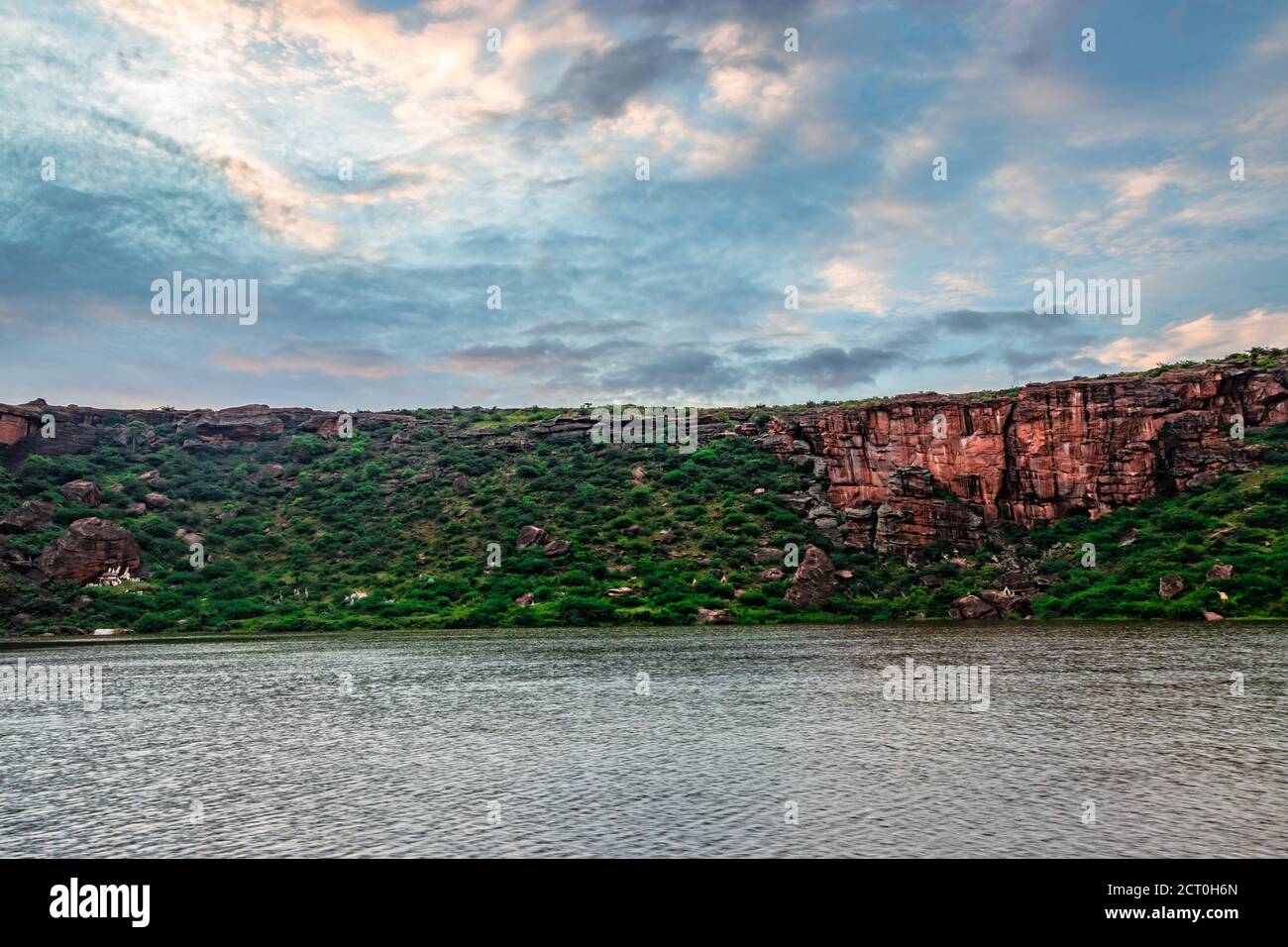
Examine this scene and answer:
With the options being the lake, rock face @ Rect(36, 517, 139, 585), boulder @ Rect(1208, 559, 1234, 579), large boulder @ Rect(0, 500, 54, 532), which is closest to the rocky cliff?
large boulder @ Rect(0, 500, 54, 532)

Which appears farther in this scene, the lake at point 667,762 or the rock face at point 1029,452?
the rock face at point 1029,452

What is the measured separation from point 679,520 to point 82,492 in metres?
71.9

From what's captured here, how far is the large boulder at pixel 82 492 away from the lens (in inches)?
4289

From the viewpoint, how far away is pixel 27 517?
99312 mm

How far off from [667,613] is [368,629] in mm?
28708

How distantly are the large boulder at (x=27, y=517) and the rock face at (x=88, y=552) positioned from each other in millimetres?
6106

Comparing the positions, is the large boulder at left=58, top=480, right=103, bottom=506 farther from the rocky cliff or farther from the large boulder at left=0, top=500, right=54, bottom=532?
the rocky cliff

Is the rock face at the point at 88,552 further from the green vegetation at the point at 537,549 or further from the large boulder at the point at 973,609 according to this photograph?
the large boulder at the point at 973,609

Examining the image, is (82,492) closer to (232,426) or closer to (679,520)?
Answer: (232,426)

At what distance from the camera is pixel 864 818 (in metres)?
18.9

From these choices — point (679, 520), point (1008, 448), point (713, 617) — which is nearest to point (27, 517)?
point (679, 520)

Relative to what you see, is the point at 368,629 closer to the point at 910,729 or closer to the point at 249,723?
the point at 249,723

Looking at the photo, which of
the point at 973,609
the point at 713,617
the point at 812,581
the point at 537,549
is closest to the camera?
the point at 713,617

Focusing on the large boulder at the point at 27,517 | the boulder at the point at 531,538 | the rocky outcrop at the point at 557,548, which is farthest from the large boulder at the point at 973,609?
the large boulder at the point at 27,517
